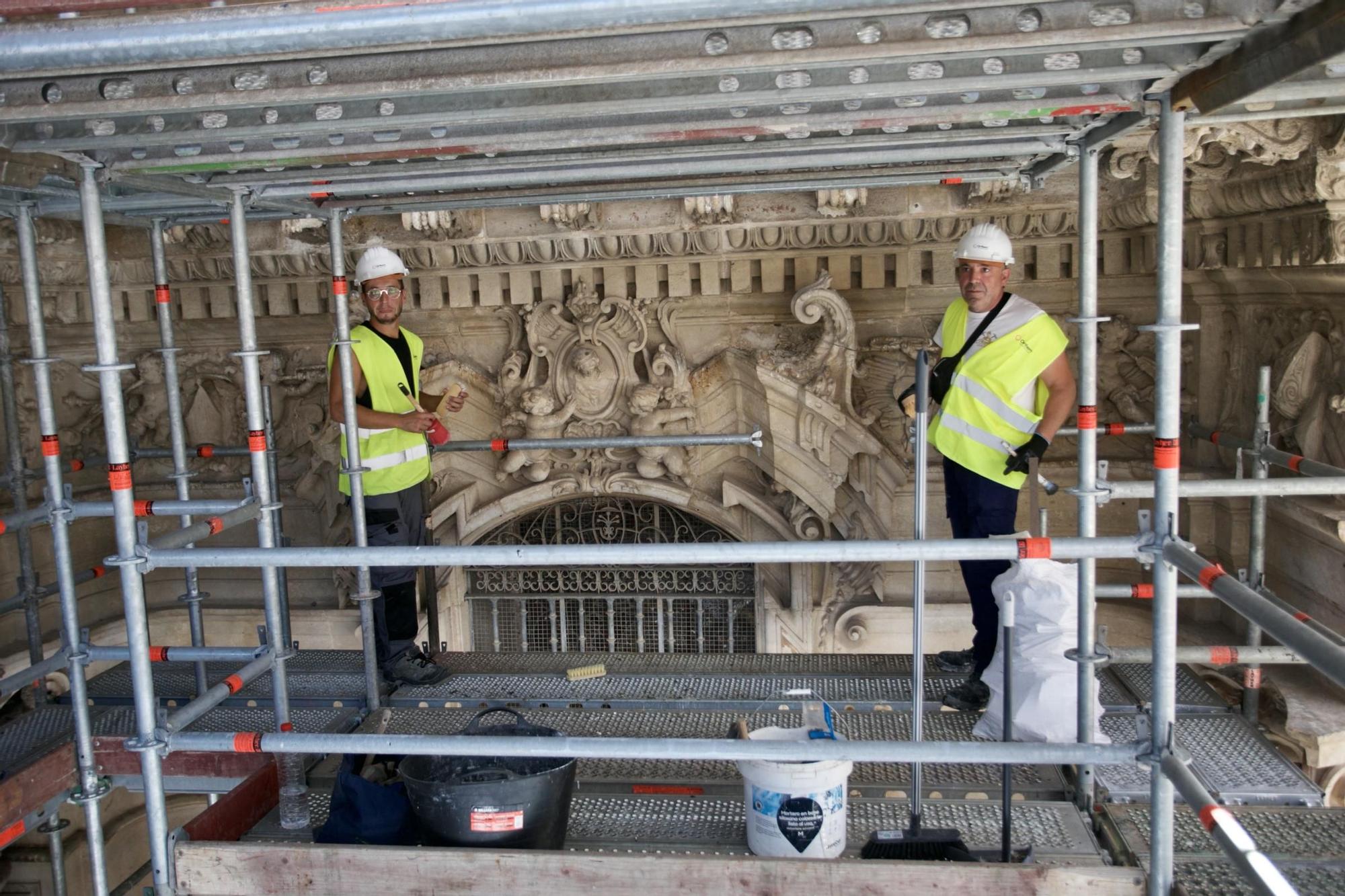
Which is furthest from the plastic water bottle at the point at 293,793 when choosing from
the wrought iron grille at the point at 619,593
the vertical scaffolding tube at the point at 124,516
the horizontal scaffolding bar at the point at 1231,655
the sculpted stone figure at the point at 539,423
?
the wrought iron grille at the point at 619,593

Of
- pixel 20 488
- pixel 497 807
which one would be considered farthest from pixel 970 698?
pixel 20 488

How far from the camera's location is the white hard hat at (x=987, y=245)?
4309mm

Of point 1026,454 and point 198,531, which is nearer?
point 198,531

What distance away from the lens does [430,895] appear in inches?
128

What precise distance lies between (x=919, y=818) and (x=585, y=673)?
188cm

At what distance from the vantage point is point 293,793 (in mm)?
3801

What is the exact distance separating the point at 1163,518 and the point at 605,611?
214 inches

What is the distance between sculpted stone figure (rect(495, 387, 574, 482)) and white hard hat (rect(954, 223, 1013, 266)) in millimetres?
3402

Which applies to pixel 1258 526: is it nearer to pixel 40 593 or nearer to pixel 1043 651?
pixel 1043 651

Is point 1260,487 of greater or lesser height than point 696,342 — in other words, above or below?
below

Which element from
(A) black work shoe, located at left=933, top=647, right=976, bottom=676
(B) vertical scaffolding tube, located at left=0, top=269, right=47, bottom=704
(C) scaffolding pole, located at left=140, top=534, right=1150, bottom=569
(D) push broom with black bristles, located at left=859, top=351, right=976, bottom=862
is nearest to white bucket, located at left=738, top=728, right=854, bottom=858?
(D) push broom with black bristles, located at left=859, top=351, right=976, bottom=862

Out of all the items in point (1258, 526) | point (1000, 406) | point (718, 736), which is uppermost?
point (1000, 406)

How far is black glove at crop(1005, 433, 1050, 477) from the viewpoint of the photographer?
4.14 metres

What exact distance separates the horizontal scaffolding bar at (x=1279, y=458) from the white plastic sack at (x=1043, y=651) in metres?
1.17
